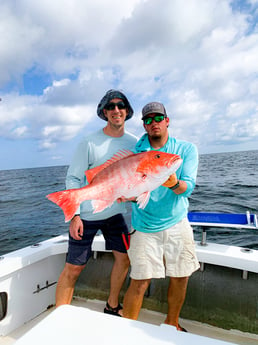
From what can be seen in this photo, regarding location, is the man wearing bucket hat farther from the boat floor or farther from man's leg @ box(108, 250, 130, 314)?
the boat floor

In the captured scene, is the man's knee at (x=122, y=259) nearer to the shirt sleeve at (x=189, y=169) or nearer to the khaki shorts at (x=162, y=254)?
the khaki shorts at (x=162, y=254)

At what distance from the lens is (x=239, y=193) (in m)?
12.6

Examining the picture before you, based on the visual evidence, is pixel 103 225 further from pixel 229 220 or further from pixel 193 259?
pixel 229 220

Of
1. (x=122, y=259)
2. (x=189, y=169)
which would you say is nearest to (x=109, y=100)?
(x=189, y=169)

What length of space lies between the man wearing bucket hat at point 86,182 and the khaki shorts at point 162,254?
0.39 m

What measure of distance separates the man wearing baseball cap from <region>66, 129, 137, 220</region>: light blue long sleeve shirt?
14.1 inches

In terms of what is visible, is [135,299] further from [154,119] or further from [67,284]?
[154,119]

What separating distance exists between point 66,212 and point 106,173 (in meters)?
0.46

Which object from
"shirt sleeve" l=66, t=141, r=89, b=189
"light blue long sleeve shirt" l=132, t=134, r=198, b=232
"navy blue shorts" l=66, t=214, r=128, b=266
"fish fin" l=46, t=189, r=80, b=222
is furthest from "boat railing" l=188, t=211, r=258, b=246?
"fish fin" l=46, t=189, r=80, b=222

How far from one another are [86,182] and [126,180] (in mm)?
999

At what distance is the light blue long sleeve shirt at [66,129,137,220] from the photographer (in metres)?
2.76

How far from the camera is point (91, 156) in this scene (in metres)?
2.77

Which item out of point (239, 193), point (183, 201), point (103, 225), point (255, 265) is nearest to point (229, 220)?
point (255, 265)

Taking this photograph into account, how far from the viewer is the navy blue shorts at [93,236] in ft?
9.32
